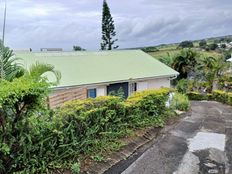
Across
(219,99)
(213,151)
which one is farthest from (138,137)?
(219,99)

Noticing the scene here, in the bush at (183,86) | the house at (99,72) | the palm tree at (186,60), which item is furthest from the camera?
the palm tree at (186,60)

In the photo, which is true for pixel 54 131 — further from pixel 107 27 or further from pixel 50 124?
pixel 107 27

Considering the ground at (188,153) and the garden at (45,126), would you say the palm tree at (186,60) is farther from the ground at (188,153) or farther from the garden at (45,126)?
the garden at (45,126)

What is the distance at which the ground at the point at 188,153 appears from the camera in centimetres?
657

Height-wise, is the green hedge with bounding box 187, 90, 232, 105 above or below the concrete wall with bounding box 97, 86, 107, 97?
below

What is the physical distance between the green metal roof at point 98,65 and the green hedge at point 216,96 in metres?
4.46

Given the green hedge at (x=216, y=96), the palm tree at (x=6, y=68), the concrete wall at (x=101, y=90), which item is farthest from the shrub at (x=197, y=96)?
the palm tree at (x=6, y=68)

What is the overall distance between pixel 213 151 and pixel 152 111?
2.65 metres

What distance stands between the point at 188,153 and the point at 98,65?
11.9 meters

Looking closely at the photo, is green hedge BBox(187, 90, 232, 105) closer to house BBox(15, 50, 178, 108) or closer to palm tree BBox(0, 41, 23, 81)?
house BBox(15, 50, 178, 108)

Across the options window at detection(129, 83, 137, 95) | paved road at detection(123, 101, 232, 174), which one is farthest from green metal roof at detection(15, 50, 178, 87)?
paved road at detection(123, 101, 232, 174)

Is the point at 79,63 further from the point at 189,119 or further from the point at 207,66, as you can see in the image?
the point at 207,66

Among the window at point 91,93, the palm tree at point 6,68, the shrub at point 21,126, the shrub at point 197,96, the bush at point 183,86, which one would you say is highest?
the palm tree at point 6,68

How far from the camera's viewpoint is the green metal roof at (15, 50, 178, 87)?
16.4 m
